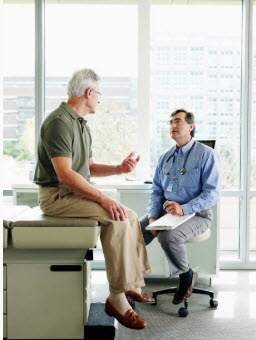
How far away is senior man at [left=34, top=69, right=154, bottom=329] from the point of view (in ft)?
7.41

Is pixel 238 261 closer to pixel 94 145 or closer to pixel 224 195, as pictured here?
pixel 224 195

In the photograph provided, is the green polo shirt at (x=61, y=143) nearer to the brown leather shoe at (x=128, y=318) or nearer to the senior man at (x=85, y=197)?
the senior man at (x=85, y=197)

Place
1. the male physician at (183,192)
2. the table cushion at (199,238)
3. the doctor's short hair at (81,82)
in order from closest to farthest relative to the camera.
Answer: the doctor's short hair at (81,82) < the male physician at (183,192) < the table cushion at (199,238)

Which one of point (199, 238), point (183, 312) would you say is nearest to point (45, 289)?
point (183, 312)

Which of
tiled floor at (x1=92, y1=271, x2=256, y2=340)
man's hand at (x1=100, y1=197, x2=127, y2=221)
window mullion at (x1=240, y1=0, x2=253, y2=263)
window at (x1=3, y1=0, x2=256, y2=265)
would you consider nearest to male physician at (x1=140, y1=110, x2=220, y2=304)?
tiled floor at (x1=92, y1=271, x2=256, y2=340)

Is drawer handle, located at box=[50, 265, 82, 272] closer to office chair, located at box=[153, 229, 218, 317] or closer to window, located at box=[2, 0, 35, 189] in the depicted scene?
office chair, located at box=[153, 229, 218, 317]

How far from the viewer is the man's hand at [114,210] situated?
230 cm

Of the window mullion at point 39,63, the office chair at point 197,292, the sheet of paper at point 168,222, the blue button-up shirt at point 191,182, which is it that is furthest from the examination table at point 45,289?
the window mullion at point 39,63

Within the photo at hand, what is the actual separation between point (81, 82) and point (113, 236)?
35.7 inches

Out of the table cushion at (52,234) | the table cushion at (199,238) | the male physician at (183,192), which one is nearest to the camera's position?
the table cushion at (52,234)

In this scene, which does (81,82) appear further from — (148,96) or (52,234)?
(148,96)

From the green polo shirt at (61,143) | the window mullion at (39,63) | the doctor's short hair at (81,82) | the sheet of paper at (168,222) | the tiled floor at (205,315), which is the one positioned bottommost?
the tiled floor at (205,315)

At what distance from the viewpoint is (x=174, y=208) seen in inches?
115

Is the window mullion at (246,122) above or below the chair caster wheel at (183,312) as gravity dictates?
above
